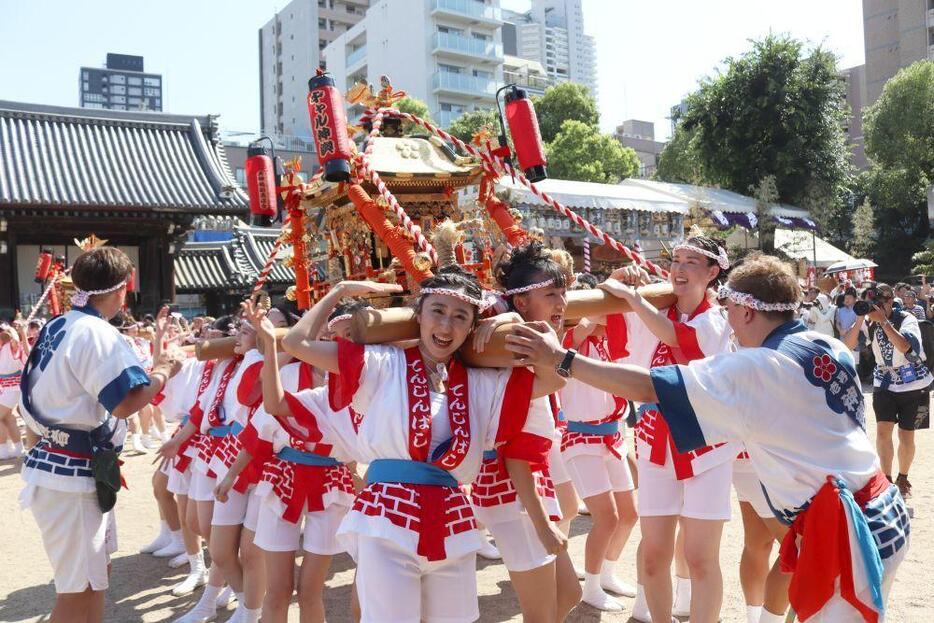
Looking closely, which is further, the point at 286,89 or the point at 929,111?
the point at 286,89

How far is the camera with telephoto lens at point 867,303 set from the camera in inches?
249

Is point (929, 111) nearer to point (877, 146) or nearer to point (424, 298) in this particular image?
point (877, 146)

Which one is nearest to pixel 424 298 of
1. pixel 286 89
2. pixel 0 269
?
pixel 0 269

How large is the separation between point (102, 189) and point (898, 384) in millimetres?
16068

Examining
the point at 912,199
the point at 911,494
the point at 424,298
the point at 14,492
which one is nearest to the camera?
the point at 424,298

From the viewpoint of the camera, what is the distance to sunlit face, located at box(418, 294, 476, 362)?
2.67 meters

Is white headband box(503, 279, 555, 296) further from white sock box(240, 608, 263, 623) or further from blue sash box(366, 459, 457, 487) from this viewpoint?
white sock box(240, 608, 263, 623)

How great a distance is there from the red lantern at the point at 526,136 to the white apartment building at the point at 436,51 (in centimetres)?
3770

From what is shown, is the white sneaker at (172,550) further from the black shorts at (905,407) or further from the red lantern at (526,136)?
the black shorts at (905,407)

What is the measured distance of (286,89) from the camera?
5759 centimetres

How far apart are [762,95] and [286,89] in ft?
135

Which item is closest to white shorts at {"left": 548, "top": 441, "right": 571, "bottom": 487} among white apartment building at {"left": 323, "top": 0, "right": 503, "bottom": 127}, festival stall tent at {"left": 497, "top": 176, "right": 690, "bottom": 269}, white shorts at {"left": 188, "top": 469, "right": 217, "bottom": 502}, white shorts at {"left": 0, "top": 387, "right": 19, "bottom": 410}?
white shorts at {"left": 188, "top": 469, "right": 217, "bottom": 502}

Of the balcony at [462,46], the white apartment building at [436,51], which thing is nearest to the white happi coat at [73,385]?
the white apartment building at [436,51]

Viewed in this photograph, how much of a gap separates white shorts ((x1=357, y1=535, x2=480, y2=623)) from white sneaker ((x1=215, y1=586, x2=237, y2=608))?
2.54 meters
